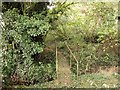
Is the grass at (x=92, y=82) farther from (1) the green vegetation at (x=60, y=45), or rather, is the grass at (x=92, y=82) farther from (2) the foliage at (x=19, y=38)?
(2) the foliage at (x=19, y=38)

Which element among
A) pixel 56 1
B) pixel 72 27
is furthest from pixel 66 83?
pixel 56 1

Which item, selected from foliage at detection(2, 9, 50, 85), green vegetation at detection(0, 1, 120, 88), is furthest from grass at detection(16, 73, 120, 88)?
foliage at detection(2, 9, 50, 85)

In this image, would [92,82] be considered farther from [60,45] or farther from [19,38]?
[19,38]

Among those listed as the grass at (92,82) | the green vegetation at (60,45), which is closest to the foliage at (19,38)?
the green vegetation at (60,45)

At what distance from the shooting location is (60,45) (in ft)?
19.8

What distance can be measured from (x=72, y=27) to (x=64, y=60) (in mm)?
818

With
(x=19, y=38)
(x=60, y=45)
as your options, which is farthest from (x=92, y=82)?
(x=19, y=38)

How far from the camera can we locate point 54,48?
19.7 feet

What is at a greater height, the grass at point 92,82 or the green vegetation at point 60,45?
the green vegetation at point 60,45

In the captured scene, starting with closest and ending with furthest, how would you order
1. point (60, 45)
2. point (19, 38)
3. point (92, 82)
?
point (19, 38) → point (92, 82) → point (60, 45)

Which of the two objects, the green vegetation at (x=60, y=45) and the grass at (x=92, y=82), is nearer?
the green vegetation at (x=60, y=45)

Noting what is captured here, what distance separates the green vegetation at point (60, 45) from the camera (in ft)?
15.3

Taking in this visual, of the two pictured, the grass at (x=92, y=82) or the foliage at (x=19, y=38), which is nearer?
the foliage at (x=19, y=38)

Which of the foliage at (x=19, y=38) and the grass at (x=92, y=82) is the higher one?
the foliage at (x=19, y=38)
